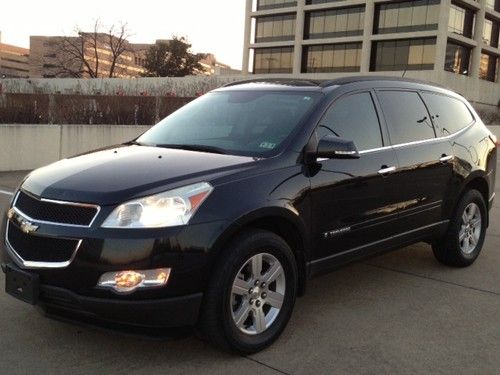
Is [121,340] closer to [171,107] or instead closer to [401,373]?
[401,373]

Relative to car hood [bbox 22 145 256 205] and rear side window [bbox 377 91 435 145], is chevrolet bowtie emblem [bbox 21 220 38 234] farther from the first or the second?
rear side window [bbox 377 91 435 145]

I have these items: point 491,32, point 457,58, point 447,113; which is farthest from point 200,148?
point 491,32

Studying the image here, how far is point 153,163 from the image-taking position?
152 inches

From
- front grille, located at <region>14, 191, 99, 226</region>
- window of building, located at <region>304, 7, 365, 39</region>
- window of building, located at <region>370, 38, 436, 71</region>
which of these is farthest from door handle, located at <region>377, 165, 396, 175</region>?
window of building, located at <region>304, 7, 365, 39</region>

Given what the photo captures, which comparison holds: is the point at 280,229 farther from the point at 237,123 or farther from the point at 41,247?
the point at 41,247

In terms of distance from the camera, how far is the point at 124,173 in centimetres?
366

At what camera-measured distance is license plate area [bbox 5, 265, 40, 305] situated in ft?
11.1

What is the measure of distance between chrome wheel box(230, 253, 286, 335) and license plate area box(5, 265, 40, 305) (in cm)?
113

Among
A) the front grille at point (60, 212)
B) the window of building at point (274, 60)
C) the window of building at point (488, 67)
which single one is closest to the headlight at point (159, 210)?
the front grille at point (60, 212)

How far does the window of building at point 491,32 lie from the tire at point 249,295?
216 feet

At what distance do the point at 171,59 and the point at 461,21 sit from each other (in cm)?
3938

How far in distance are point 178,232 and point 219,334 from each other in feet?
2.24

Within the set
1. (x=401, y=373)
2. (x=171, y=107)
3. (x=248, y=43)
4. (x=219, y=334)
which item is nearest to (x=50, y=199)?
(x=219, y=334)

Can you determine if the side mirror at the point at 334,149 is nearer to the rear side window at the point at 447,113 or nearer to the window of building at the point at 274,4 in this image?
the rear side window at the point at 447,113
